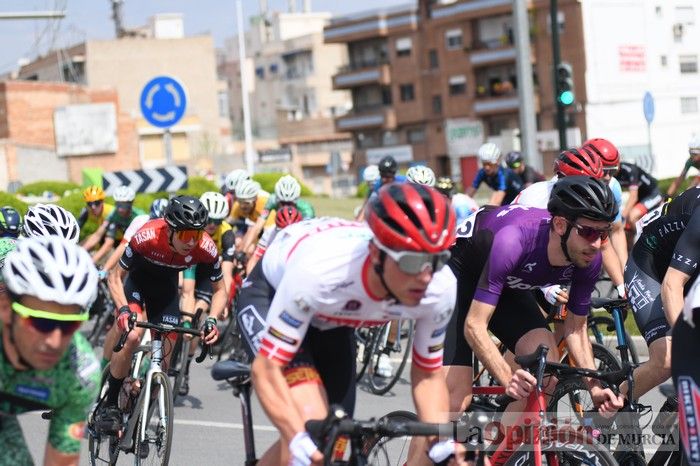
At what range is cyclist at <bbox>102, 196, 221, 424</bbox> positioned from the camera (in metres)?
8.73

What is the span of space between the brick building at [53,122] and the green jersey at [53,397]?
7636 centimetres

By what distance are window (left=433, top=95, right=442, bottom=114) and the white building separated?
14.2 metres

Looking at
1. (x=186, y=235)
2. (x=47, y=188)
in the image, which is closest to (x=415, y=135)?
(x=47, y=188)

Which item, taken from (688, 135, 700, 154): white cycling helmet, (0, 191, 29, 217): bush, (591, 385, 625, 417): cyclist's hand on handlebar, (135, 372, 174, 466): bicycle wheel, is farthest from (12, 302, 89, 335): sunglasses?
(0, 191, 29, 217): bush

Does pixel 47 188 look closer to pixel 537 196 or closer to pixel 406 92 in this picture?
pixel 406 92

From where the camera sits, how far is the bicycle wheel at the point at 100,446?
27.4ft

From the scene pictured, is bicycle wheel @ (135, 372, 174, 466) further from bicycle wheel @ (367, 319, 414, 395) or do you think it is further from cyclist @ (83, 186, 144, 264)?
cyclist @ (83, 186, 144, 264)

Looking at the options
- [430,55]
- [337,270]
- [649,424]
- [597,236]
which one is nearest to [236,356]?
[649,424]

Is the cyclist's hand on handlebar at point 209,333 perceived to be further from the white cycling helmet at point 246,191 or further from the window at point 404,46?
the window at point 404,46

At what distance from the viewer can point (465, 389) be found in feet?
22.7

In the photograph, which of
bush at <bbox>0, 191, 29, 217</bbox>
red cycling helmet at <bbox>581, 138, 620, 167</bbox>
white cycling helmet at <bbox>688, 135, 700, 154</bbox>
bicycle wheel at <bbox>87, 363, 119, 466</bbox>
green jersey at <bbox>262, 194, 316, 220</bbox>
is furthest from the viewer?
bush at <bbox>0, 191, 29, 217</bbox>

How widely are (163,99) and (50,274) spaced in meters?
13.3

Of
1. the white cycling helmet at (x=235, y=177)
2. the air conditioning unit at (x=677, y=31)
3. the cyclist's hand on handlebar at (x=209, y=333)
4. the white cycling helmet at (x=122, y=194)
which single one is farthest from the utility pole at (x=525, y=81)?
the air conditioning unit at (x=677, y=31)

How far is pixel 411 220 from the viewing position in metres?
4.70
